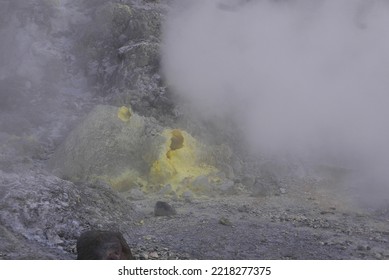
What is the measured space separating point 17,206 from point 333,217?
672 cm

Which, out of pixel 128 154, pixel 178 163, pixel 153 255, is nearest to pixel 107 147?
pixel 128 154

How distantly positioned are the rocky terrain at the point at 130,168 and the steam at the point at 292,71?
2.87 ft

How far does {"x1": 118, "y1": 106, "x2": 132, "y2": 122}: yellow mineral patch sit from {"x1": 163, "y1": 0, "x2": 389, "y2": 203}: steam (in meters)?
2.02

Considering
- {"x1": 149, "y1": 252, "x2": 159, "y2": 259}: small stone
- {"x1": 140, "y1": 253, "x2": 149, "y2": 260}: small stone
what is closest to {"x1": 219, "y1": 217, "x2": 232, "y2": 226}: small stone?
{"x1": 149, "y1": 252, "x2": 159, "y2": 259}: small stone

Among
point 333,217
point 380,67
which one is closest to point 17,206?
point 333,217

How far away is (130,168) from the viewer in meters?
12.8

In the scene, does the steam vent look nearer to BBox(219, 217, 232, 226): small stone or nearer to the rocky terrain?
the rocky terrain

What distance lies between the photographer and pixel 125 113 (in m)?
14.0

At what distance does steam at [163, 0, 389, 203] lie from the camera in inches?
581

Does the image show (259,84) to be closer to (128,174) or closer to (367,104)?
(367,104)

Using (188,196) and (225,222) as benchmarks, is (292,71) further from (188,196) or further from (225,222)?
(225,222)

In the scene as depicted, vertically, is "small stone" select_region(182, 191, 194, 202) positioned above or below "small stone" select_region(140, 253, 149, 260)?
below

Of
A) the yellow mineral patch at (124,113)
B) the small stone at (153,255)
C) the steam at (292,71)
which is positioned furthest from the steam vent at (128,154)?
the small stone at (153,255)

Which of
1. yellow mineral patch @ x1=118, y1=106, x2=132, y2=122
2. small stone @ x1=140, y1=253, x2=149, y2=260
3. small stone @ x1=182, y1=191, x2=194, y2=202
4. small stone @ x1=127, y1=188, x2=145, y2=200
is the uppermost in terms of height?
yellow mineral patch @ x1=118, y1=106, x2=132, y2=122
